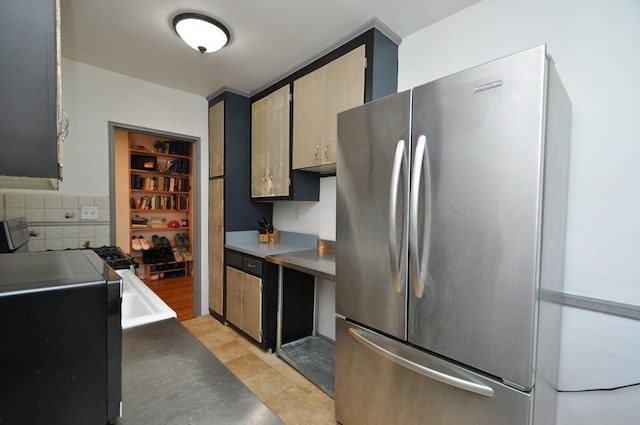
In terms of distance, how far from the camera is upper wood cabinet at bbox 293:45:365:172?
1.94 meters

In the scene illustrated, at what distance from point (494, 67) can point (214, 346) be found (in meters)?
2.77

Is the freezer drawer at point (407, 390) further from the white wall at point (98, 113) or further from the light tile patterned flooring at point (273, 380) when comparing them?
the white wall at point (98, 113)

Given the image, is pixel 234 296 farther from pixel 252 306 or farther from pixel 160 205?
pixel 160 205

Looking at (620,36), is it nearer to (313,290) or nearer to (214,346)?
(313,290)

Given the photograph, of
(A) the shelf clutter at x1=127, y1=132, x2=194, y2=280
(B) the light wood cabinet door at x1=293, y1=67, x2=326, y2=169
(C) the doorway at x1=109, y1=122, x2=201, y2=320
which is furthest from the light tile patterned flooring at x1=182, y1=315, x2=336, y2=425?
(A) the shelf clutter at x1=127, y1=132, x2=194, y2=280

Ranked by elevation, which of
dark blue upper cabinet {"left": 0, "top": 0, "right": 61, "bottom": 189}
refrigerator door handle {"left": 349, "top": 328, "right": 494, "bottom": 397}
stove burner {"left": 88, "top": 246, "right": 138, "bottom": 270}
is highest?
dark blue upper cabinet {"left": 0, "top": 0, "right": 61, "bottom": 189}

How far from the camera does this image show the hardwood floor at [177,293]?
3356 mm

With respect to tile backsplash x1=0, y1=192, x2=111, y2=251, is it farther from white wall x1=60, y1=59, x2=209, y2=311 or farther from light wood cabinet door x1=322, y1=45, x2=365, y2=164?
light wood cabinet door x1=322, y1=45, x2=365, y2=164

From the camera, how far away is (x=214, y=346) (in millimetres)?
2555

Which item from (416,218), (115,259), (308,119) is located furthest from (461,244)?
(115,259)

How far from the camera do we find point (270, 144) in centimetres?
272

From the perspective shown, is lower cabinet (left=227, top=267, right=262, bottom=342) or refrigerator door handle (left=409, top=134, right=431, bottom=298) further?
lower cabinet (left=227, top=267, right=262, bottom=342)

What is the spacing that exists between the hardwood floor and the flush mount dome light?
8.83ft

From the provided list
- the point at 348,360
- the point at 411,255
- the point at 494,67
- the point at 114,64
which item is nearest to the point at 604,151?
the point at 494,67
